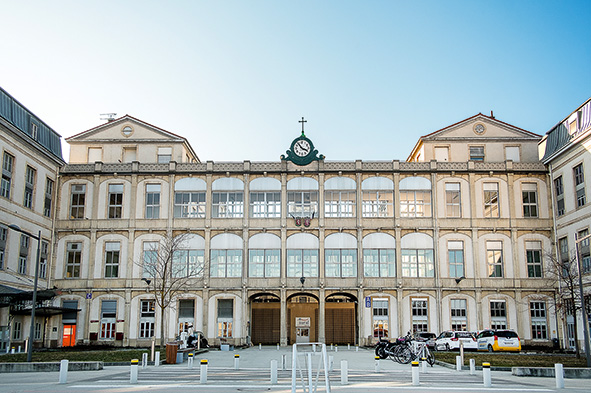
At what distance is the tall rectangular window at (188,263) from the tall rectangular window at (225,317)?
3.06m

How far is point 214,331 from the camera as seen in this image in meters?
49.2

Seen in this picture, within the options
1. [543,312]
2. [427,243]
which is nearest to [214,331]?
[427,243]

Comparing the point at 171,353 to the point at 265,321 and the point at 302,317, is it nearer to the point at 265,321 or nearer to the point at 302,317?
the point at 265,321

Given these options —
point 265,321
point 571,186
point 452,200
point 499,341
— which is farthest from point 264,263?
point 571,186

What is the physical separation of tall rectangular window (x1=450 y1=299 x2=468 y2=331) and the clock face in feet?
56.4

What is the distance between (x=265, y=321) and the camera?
56.3 metres

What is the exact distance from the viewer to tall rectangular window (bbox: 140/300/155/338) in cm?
4956

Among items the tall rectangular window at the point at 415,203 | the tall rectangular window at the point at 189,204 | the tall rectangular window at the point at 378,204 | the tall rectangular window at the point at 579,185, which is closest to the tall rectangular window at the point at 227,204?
the tall rectangular window at the point at 189,204

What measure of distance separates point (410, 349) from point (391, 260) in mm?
20209

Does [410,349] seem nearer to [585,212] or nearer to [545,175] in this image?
[585,212]

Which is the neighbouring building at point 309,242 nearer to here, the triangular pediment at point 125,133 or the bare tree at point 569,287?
the triangular pediment at point 125,133

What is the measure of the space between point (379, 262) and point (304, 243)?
638 cm

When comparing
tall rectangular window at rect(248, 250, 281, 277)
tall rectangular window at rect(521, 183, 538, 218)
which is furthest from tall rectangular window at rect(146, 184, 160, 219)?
tall rectangular window at rect(521, 183, 538, 218)

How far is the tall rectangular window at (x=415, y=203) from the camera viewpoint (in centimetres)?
5097
